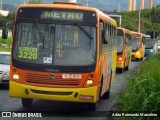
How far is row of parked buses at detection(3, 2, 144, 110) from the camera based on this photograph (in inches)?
502

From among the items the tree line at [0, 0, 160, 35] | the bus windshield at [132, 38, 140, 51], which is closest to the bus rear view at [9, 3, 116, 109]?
the bus windshield at [132, 38, 140, 51]

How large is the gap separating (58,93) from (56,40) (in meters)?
1.41

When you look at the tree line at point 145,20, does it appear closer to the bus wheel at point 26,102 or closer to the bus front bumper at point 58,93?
the bus wheel at point 26,102

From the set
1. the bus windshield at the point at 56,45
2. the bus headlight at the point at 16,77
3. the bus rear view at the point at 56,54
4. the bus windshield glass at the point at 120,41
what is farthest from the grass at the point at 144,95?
the bus windshield glass at the point at 120,41

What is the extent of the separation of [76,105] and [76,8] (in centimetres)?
331

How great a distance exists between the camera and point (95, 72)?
12.9 metres


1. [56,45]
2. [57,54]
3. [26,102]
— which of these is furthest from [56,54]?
[26,102]

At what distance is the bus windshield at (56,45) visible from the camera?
1298 cm

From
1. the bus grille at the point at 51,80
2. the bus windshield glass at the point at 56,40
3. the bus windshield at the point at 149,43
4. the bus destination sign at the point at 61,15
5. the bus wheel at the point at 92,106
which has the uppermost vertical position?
the bus destination sign at the point at 61,15

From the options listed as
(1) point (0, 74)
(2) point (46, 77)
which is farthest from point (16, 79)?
(1) point (0, 74)

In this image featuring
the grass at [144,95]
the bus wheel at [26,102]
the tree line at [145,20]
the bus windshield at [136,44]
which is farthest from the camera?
the tree line at [145,20]

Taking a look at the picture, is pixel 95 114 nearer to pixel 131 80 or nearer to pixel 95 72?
pixel 95 72

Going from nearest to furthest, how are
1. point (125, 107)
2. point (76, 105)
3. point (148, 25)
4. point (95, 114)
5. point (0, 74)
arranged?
point (125, 107), point (95, 114), point (76, 105), point (0, 74), point (148, 25)

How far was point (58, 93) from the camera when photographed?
12719 millimetres
